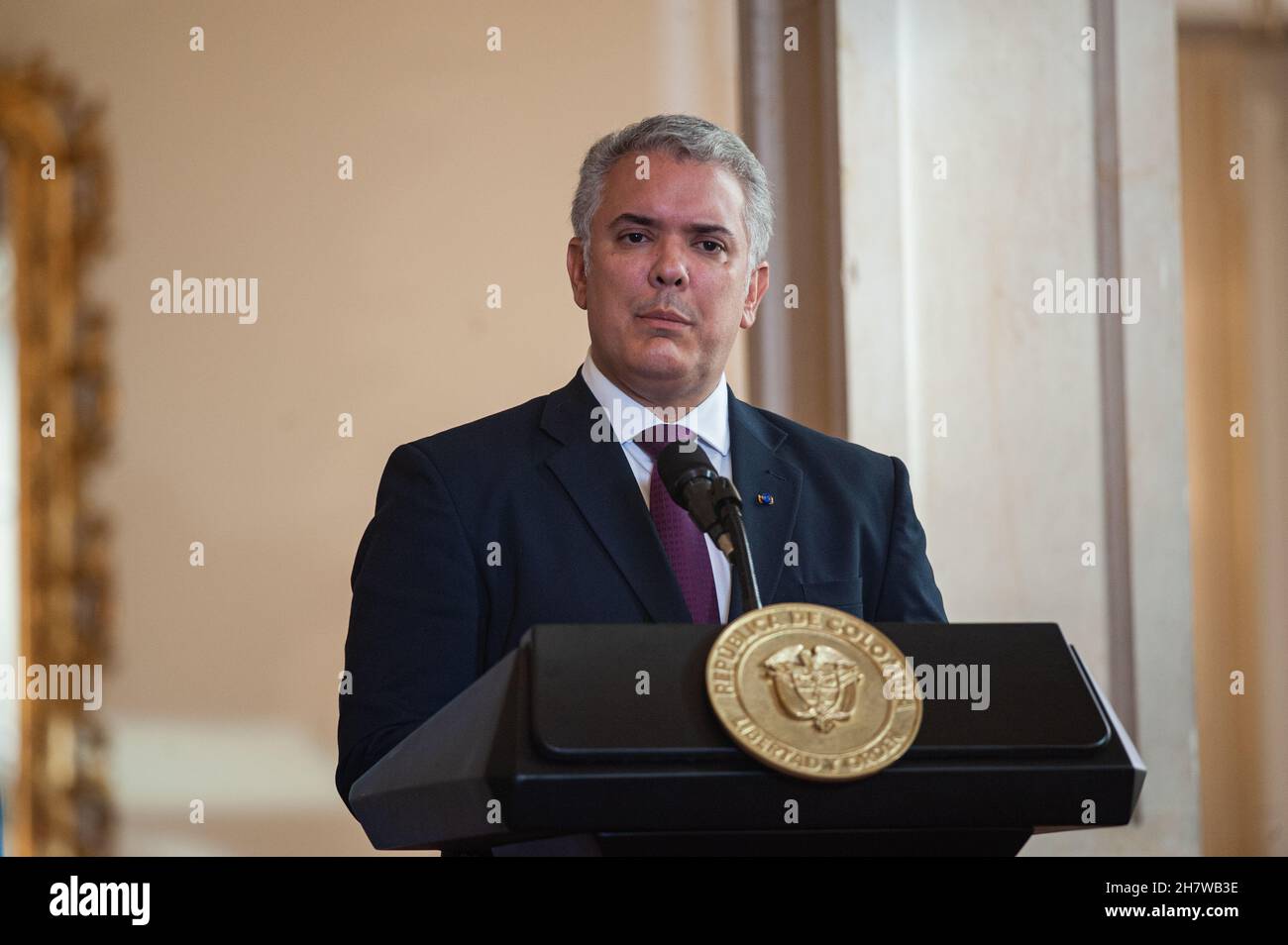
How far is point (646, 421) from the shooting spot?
1951 millimetres

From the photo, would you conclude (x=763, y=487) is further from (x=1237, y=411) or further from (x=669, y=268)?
(x=1237, y=411)

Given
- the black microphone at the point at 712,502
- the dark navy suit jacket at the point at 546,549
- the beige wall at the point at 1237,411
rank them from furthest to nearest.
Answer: the beige wall at the point at 1237,411, the dark navy suit jacket at the point at 546,549, the black microphone at the point at 712,502

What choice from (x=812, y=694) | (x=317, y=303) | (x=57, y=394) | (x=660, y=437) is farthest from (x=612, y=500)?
(x=57, y=394)

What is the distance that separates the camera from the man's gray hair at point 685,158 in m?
1.96

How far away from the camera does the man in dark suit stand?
1.72 metres

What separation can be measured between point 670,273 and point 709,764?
952 millimetres

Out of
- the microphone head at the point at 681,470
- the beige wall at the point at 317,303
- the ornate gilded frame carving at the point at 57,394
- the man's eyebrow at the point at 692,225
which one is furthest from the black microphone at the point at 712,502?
the ornate gilded frame carving at the point at 57,394

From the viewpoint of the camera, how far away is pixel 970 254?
332cm

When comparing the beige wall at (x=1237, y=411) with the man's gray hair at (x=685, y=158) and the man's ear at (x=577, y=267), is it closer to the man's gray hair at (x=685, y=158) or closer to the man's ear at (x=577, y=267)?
the man's gray hair at (x=685, y=158)

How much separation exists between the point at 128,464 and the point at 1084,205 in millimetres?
2138

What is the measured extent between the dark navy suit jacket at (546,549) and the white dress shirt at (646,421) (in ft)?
0.05

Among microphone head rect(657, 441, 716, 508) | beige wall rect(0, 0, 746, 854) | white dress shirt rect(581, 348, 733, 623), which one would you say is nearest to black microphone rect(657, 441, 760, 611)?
microphone head rect(657, 441, 716, 508)

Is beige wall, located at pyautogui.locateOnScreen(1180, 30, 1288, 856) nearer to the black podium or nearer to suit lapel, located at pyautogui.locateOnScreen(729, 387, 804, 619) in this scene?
suit lapel, located at pyautogui.locateOnScreen(729, 387, 804, 619)

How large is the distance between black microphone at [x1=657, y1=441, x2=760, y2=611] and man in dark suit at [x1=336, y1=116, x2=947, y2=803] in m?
0.29
